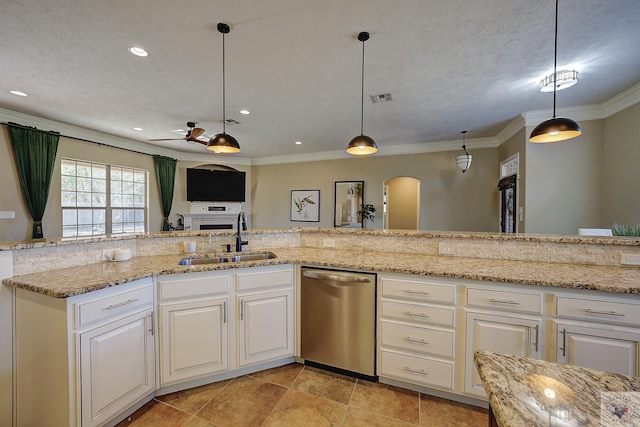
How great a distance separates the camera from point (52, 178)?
441cm

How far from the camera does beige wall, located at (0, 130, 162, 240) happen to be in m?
3.90

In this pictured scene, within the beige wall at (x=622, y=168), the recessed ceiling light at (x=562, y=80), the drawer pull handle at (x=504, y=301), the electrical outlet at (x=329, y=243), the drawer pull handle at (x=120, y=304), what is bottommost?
the drawer pull handle at (x=120, y=304)

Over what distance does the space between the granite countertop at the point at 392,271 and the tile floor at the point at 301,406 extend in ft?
2.97

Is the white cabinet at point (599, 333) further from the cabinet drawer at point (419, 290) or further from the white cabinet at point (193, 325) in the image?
the white cabinet at point (193, 325)

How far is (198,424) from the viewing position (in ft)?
5.42

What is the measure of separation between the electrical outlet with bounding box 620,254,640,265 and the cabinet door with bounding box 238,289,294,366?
2.47 metres

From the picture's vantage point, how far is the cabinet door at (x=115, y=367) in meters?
1.44

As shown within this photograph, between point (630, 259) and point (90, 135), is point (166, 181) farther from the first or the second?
point (630, 259)

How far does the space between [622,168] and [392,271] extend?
140 inches

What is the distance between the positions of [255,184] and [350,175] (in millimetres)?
2824

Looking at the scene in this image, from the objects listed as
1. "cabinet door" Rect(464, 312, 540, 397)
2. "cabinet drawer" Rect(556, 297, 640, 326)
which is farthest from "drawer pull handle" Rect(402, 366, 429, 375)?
"cabinet drawer" Rect(556, 297, 640, 326)

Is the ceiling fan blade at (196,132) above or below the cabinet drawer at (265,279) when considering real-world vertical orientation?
above

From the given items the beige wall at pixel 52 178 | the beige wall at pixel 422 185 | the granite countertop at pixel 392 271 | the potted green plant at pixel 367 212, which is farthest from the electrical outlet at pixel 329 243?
the beige wall at pixel 52 178

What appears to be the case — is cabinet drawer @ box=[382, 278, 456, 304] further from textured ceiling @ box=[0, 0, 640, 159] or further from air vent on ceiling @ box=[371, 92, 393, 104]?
air vent on ceiling @ box=[371, 92, 393, 104]
